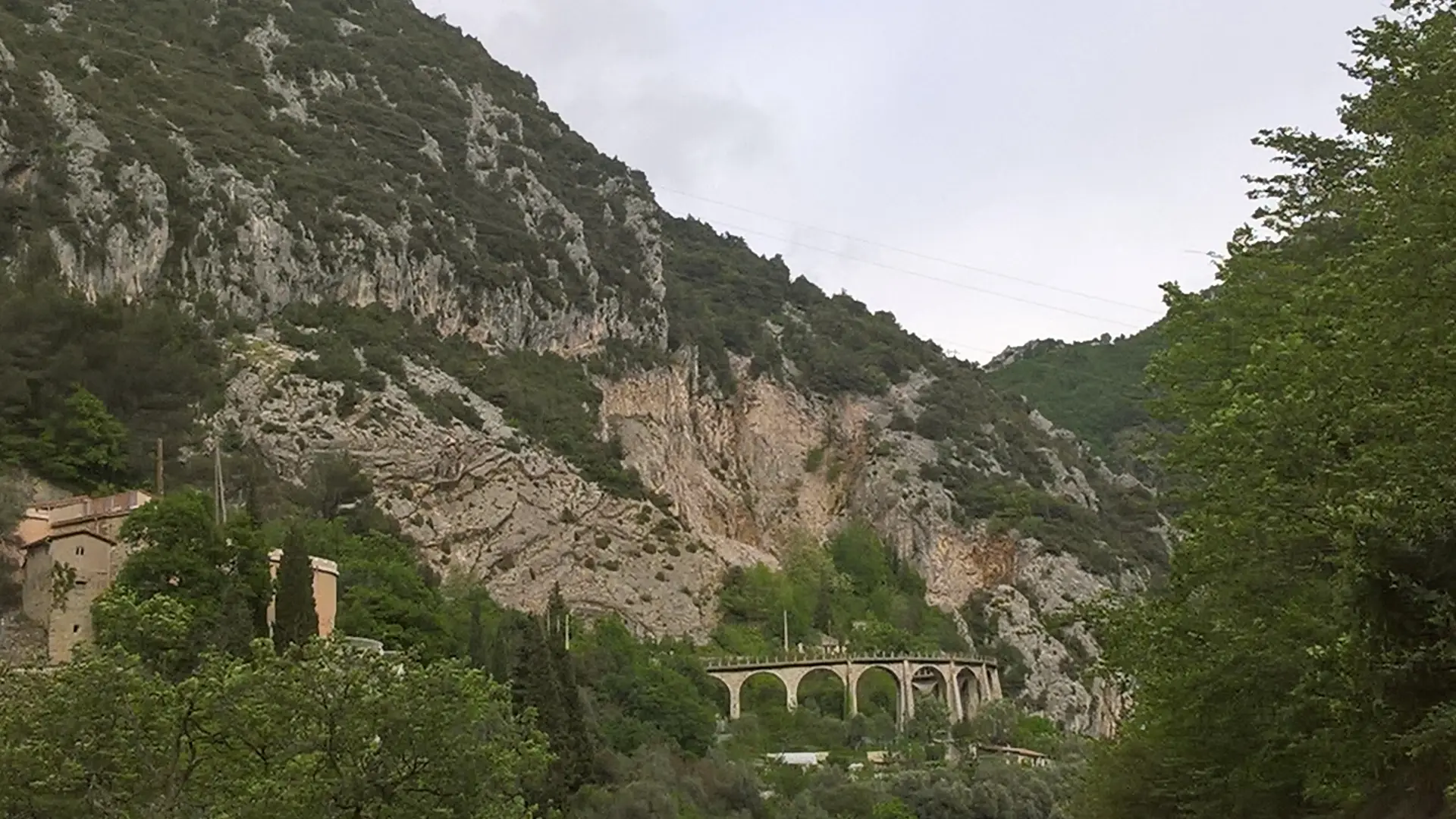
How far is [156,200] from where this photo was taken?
227ft

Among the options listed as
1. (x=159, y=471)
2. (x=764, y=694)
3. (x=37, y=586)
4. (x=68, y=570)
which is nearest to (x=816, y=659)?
(x=764, y=694)

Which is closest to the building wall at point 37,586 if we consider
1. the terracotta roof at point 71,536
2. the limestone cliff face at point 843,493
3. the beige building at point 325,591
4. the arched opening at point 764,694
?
the terracotta roof at point 71,536

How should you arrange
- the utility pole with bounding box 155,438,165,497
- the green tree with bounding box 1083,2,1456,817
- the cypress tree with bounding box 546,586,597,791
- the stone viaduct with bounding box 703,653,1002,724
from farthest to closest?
the stone viaduct with bounding box 703,653,1002,724, the utility pole with bounding box 155,438,165,497, the cypress tree with bounding box 546,586,597,791, the green tree with bounding box 1083,2,1456,817

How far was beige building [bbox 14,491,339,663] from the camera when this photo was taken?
124 feet

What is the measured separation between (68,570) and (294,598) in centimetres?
676

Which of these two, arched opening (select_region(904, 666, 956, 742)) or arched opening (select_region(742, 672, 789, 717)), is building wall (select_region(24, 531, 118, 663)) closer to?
arched opening (select_region(742, 672, 789, 717))

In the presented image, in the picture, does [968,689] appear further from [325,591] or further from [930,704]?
[325,591]

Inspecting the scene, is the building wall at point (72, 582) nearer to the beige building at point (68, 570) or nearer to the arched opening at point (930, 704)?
the beige building at point (68, 570)

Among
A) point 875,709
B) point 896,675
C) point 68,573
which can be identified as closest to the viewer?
point 68,573

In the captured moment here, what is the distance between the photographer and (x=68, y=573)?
1499 inches

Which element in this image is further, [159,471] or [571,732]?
[159,471]

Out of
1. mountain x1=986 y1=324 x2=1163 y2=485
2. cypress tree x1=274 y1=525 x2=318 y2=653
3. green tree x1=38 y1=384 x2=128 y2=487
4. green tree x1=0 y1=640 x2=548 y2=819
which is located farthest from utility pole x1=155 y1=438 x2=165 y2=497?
mountain x1=986 y1=324 x2=1163 y2=485

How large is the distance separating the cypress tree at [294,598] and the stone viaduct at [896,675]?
36.1m

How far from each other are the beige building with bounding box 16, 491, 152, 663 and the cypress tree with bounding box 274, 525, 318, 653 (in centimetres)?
470
